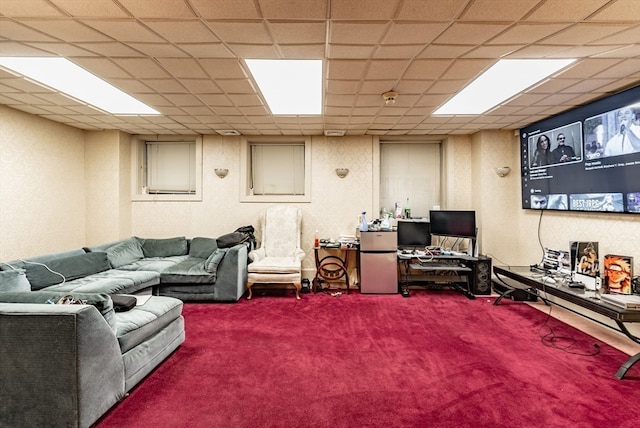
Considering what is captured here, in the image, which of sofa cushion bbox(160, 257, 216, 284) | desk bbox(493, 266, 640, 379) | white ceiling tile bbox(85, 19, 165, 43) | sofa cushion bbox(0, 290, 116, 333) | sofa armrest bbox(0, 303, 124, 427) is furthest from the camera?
sofa cushion bbox(160, 257, 216, 284)

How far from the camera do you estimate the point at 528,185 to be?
183 inches

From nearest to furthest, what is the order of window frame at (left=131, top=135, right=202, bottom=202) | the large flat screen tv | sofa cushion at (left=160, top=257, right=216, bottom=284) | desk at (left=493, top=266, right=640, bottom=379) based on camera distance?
desk at (left=493, top=266, right=640, bottom=379)
the large flat screen tv
sofa cushion at (left=160, top=257, right=216, bottom=284)
window frame at (left=131, top=135, right=202, bottom=202)

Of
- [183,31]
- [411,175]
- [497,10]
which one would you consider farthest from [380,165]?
[183,31]

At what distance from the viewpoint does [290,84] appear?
336 centimetres

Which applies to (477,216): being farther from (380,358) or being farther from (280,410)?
(280,410)

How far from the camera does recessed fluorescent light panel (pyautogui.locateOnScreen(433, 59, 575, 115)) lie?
2828 mm

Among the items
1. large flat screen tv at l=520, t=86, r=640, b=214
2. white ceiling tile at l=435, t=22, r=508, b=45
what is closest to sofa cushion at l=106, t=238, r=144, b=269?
white ceiling tile at l=435, t=22, r=508, b=45

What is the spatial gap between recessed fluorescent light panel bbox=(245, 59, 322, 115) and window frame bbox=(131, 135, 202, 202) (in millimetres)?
2159

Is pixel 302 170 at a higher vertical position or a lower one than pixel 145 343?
higher

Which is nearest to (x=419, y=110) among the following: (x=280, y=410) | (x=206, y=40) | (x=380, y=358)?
(x=206, y=40)

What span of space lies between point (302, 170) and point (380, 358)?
371 centimetres

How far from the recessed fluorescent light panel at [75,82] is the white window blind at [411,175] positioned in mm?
3851

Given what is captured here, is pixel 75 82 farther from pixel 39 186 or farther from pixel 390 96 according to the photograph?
pixel 390 96

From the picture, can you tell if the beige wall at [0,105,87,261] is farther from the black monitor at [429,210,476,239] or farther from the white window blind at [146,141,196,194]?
the black monitor at [429,210,476,239]
